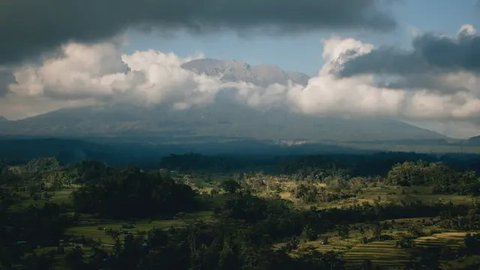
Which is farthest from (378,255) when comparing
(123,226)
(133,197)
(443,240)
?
(133,197)

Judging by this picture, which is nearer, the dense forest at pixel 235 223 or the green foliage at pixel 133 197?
the dense forest at pixel 235 223

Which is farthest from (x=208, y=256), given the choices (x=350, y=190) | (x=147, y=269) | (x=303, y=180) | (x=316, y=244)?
(x=303, y=180)

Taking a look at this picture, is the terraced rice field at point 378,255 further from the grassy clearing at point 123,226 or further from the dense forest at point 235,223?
the grassy clearing at point 123,226

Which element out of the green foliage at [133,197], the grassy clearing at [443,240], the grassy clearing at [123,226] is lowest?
the grassy clearing at [443,240]

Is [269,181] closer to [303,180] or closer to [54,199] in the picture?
[303,180]

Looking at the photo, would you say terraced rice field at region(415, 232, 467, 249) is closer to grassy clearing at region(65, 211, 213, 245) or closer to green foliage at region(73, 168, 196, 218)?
grassy clearing at region(65, 211, 213, 245)

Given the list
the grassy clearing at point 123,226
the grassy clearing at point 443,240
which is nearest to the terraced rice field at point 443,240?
the grassy clearing at point 443,240
